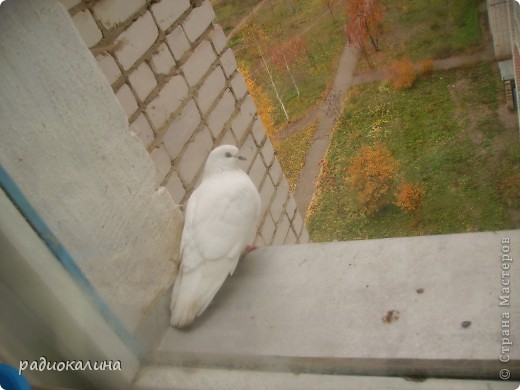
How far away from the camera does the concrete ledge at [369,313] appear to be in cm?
103

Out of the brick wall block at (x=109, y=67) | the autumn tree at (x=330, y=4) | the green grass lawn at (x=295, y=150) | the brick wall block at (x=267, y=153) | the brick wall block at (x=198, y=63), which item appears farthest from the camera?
the autumn tree at (x=330, y=4)

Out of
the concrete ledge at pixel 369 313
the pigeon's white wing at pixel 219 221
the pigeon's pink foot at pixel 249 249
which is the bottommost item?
the pigeon's pink foot at pixel 249 249

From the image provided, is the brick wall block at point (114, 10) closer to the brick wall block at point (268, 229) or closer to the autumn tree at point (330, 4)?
the brick wall block at point (268, 229)

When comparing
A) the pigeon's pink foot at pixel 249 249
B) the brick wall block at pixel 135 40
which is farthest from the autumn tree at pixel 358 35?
the pigeon's pink foot at pixel 249 249

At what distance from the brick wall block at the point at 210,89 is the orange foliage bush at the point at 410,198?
203 centimetres

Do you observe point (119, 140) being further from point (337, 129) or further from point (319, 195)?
point (337, 129)

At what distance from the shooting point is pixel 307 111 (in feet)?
15.8

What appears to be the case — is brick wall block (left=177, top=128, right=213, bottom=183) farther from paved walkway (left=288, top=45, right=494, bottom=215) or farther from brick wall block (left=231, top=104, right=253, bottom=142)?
paved walkway (left=288, top=45, right=494, bottom=215)

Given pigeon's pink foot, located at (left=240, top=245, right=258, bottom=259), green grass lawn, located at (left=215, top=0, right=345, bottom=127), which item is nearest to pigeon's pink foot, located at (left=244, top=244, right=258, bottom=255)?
pigeon's pink foot, located at (left=240, top=245, right=258, bottom=259)

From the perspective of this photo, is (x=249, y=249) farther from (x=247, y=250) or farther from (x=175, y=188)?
(x=175, y=188)

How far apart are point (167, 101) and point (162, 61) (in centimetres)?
16

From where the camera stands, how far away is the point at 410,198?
3.57 m

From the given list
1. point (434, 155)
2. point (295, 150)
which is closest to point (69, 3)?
point (295, 150)

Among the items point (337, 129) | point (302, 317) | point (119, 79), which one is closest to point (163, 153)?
point (119, 79)
